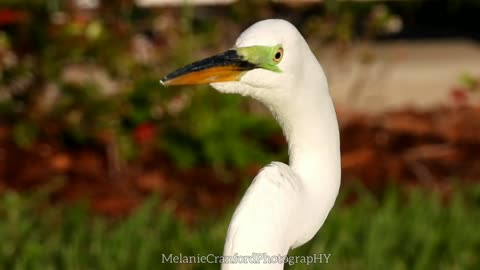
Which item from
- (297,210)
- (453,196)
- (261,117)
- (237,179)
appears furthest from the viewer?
(261,117)

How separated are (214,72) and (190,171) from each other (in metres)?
3.29

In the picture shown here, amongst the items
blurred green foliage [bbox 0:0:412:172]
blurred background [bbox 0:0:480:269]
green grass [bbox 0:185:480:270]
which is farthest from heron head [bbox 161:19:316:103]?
blurred green foliage [bbox 0:0:412:172]

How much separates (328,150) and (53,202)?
2.90m

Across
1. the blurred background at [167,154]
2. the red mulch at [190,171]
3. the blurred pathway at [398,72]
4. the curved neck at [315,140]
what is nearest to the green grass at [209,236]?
the blurred background at [167,154]

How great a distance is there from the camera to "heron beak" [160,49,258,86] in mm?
1520

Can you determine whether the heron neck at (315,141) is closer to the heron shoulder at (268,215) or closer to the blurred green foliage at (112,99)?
the heron shoulder at (268,215)

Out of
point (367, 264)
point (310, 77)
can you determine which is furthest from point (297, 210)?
point (367, 264)

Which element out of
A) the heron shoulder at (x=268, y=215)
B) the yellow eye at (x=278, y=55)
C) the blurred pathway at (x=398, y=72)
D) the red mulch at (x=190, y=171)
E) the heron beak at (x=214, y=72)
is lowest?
the heron shoulder at (x=268, y=215)

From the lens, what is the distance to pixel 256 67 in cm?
152

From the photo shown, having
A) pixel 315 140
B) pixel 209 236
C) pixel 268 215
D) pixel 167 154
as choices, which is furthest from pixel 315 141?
pixel 167 154

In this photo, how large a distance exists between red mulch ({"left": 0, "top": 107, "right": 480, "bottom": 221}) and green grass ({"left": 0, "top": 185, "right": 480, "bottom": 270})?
0.99ft

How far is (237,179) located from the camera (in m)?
4.66

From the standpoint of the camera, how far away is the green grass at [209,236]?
345 centimetres

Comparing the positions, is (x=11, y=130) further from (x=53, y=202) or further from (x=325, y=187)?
(x=325, y=187)
